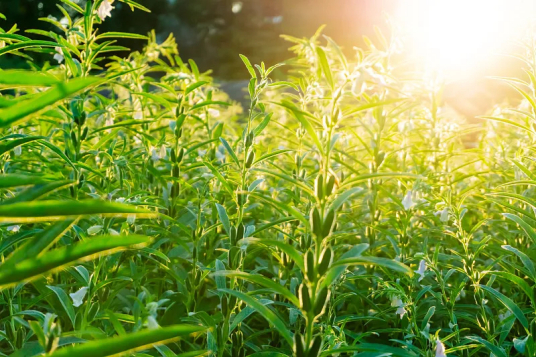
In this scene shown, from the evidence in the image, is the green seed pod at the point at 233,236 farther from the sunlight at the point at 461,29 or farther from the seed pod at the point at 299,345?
the sunlight at the point at 461,29

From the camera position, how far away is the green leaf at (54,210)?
1.72 feet

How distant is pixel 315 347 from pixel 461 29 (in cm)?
253

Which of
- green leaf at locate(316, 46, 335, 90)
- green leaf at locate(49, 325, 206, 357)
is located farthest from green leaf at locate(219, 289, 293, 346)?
green leaf at locate(316, 46, 335, 90)

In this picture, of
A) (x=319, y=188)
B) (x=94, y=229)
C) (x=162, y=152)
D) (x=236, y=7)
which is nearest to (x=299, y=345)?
(x=319, y=188)

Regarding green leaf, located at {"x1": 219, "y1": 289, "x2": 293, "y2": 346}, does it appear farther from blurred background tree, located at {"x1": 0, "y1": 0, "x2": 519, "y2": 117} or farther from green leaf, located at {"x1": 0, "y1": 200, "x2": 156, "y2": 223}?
blurred background tree, located at {"x1": 0, "y1": 0, "x2": 519, "y2": 117}

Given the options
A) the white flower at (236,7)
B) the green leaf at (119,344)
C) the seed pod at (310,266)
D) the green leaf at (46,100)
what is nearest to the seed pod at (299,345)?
the seed pod at (310,266)

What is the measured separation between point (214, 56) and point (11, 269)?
14.5m

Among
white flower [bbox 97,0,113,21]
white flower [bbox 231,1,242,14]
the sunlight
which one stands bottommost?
white flower [bbox 97,0,113,21]

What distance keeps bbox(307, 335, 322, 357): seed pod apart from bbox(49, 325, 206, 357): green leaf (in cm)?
48

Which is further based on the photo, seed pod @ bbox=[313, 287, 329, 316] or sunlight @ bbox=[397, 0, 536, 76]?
sunlight @ bbox=[397, 0, 536, 76]

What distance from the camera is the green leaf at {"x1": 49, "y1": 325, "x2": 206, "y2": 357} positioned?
568 mm

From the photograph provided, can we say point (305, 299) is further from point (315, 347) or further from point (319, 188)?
point (319, 188)

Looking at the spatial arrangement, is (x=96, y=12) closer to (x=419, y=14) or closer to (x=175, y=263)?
(x=175, y=263)

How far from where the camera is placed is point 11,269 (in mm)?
539
